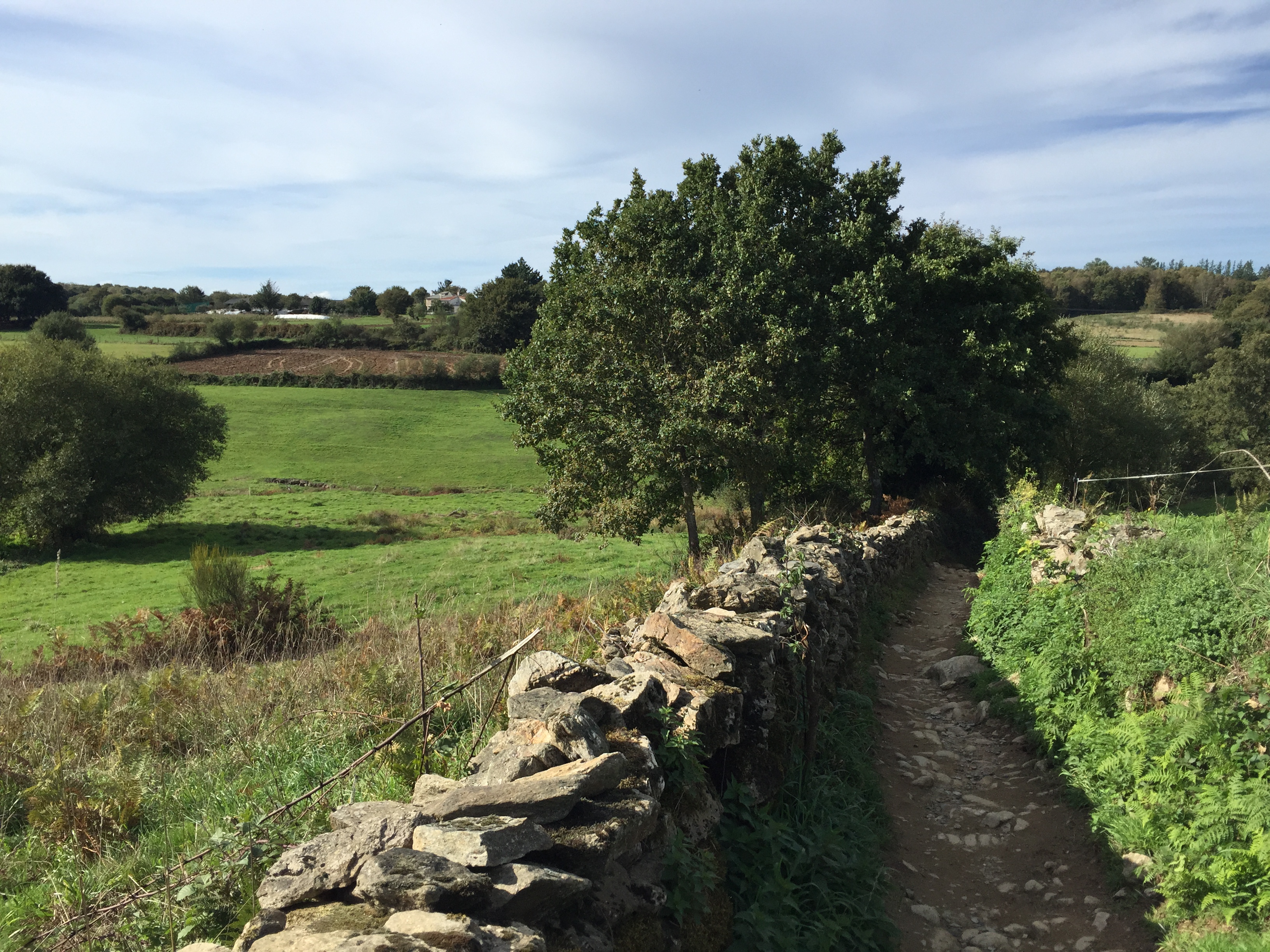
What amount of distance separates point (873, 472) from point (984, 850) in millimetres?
21489

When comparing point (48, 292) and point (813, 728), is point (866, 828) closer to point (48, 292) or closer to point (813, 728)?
point (813, 728)

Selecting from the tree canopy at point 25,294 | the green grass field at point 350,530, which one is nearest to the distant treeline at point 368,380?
the green grass field at point 350,530

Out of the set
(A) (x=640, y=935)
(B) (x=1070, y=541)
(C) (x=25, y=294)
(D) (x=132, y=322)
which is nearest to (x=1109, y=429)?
(B) (x=1070, y=541)

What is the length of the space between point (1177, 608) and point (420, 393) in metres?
71.4

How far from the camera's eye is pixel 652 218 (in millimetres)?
23297

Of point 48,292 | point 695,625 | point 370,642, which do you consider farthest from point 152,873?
point 48,292

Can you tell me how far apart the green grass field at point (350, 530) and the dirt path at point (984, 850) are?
224 inches

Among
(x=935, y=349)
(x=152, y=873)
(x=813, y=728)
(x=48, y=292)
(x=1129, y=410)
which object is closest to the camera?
(x=152, y=873)

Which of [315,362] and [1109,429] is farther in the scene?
[315,362]

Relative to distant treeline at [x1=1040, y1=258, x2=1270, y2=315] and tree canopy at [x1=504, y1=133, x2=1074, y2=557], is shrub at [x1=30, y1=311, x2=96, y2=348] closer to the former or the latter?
tree canopy at [x1=504, y1=133, x2=1074, y2=557]

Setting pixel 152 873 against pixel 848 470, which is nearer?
pixel 152 873

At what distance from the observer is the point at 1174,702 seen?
20.1ft

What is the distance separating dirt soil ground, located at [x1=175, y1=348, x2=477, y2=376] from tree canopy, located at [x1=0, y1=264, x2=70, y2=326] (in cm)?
2527

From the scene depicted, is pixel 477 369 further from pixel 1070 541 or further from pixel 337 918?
pixel 337 918
